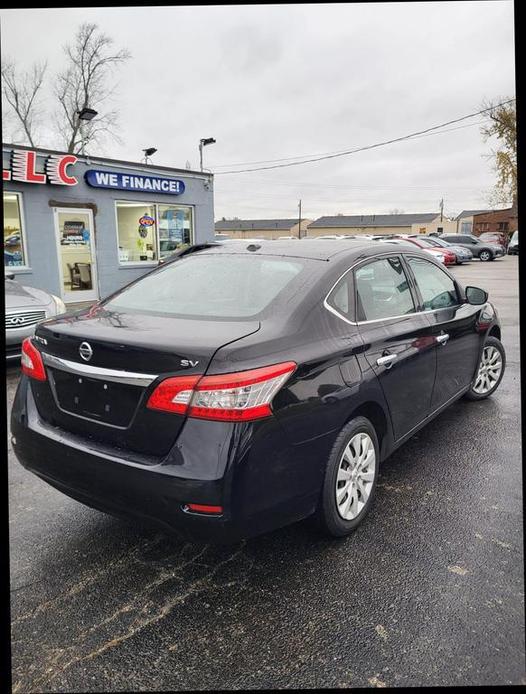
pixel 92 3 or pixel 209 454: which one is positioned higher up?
pixel 92 3

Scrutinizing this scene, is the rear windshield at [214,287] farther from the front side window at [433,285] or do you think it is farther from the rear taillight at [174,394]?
the front side window at [433,285]

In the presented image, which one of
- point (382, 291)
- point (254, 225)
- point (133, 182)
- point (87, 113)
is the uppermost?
point (254, 225)

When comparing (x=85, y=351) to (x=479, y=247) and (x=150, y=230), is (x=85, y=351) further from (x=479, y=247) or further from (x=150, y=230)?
(x=479, y=247)

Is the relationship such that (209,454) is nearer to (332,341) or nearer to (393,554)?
(332,341)

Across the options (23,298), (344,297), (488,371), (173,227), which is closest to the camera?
(344,297)

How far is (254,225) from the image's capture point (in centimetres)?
10044

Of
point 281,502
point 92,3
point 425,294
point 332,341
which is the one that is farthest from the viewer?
point 425,294

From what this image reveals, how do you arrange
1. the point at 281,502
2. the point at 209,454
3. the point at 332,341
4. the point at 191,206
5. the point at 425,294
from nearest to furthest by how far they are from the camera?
the point at 209,454 < the point at 281,502 < the point at 332,341 < the point at 425,294 < the point at 191,206

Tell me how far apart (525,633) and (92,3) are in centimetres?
279

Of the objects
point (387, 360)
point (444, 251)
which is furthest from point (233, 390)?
point (444, 251)

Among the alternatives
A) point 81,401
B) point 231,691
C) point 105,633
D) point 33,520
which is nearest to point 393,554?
point 231,691

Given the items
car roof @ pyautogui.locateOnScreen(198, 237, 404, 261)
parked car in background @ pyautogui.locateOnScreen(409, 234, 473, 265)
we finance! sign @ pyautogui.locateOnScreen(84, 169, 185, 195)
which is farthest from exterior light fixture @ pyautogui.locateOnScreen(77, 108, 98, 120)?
parked car in background @ pyautogui.locateOnScreen(409, 234, 473, 265)

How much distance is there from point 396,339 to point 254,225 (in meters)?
100

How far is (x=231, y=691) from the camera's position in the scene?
1950mm
